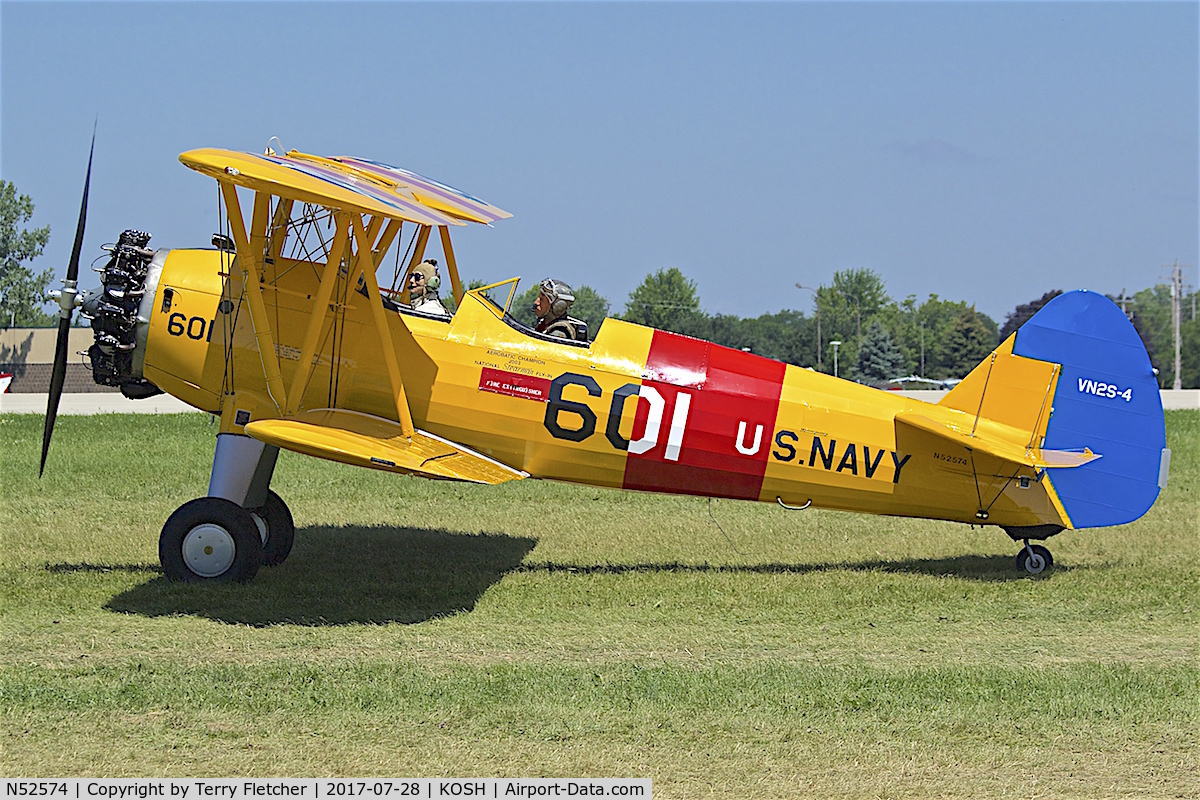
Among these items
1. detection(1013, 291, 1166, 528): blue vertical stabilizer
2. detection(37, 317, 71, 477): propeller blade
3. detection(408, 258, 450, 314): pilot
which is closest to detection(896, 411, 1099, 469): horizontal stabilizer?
detection(1013, 291, 1166, 528): blue vertical stabilizer

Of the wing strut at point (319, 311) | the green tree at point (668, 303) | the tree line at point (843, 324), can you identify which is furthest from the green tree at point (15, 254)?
the wing strut at point (319, 311)

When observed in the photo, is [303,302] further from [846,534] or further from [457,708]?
[846,534]

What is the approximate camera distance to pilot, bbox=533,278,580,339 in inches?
338

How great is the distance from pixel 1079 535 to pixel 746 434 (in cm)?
459

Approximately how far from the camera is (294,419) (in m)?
7.99

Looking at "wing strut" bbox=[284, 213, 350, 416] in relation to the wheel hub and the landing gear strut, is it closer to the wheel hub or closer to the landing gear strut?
the wheel hub

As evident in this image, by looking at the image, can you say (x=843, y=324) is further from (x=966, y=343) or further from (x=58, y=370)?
(x=58, y=370)

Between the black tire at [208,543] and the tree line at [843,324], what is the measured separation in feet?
156

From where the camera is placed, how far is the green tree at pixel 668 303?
82750 mm

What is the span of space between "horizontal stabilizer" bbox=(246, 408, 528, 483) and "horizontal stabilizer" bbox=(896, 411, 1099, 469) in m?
3.10

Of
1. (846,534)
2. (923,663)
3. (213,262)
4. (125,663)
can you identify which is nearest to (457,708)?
(125,663)

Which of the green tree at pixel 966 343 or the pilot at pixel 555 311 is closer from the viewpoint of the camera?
the pilot at pixel 555 311

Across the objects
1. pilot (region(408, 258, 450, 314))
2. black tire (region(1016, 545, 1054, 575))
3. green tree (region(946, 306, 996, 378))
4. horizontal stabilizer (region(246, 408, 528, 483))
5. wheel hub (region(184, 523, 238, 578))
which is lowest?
A: wheel hub (region(184, 523, 238, 578))

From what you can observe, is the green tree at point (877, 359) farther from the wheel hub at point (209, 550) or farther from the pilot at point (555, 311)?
the wheel hub at point (209, 550)
